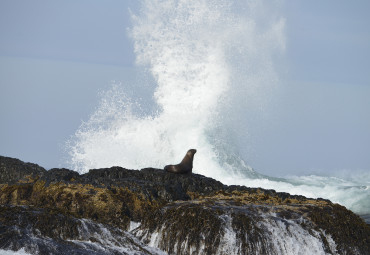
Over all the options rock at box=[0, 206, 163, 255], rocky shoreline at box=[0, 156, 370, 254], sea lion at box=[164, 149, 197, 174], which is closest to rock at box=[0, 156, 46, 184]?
rocky shoreline at box=[0, 156, 370, 254]

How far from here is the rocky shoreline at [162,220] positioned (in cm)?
907

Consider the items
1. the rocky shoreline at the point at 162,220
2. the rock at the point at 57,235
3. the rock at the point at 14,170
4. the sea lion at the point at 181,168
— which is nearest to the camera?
the rock at the point at 57,235

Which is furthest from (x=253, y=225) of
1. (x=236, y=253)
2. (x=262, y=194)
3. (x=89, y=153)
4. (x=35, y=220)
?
(x=89, y=153)

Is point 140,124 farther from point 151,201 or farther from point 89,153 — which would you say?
point 151,201

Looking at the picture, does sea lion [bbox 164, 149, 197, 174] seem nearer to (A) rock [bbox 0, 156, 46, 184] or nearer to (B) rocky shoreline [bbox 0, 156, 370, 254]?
(B) rocky shoreline [bbox 0, 156, 370, 254]

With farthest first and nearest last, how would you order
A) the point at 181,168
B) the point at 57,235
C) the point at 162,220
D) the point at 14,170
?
the point at 14,170
the point at 181,168
the point at 162,220
the point at 57,235

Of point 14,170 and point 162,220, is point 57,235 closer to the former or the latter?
point 162,220

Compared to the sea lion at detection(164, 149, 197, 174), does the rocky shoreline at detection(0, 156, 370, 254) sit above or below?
below

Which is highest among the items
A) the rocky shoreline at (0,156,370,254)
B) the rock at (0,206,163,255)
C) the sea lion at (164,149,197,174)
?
the sea lion at (164,149,197,174)

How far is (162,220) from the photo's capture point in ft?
35.3

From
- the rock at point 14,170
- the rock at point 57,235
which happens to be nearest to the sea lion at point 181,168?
the rock at point 14,170

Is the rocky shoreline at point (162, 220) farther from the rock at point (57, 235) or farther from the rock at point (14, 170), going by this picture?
the rock at point (14, 170)

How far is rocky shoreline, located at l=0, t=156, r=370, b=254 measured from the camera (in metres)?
9.07

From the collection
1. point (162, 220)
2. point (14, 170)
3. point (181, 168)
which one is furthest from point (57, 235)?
point (14, 170)
